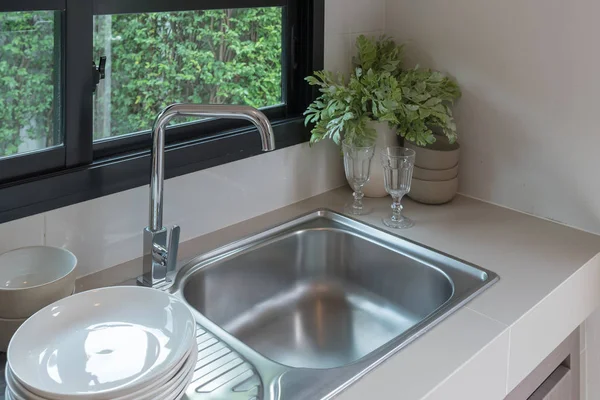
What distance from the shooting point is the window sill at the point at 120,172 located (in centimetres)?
116

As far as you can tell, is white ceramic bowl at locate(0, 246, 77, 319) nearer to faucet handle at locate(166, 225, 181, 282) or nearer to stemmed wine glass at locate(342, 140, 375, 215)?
faucet handle at locate(166, 225, 181, 282)

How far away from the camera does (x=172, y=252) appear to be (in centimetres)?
129

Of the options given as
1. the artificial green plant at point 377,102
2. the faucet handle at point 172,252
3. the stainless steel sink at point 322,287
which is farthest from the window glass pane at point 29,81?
the artificial green plant at point 377,102

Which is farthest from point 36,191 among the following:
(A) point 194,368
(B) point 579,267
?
(B) point 579,267

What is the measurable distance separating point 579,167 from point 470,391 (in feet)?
2.30

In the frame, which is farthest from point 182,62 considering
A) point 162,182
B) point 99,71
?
point 162,182

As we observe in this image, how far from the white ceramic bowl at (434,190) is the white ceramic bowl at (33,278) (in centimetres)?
91

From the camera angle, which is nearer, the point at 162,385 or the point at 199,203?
the point at 162,385

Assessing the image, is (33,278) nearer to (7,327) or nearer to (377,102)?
(7,327)

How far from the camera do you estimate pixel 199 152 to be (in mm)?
1426

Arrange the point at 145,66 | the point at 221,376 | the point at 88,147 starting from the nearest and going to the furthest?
the point at 221,376
the point at 88,147
the point at 145,66

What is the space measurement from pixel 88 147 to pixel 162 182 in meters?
0.17

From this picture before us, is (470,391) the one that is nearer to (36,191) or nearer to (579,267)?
(579,267)

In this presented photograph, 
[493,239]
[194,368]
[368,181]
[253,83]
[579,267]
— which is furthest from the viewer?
[368,181]
